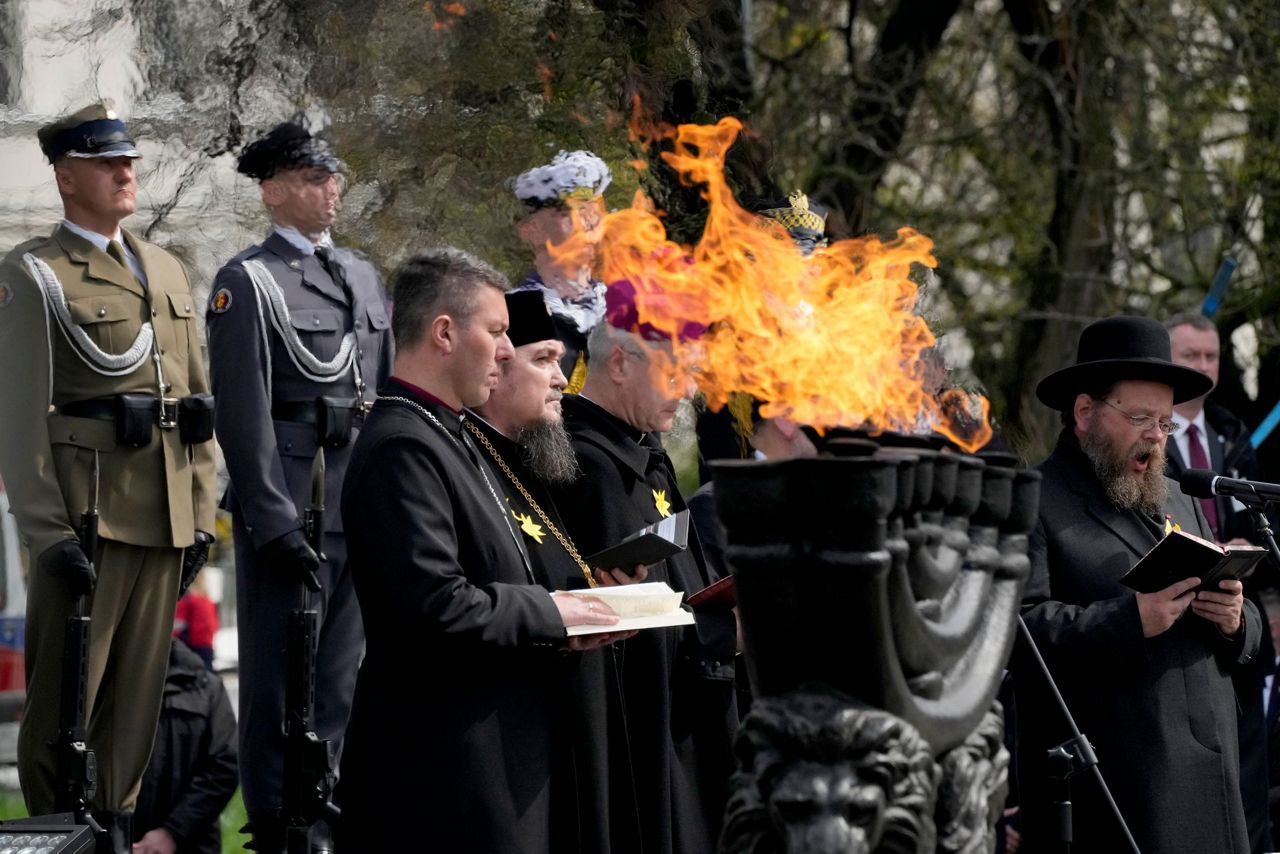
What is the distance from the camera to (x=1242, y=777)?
7.61 meters

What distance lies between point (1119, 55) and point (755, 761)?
10759 millimetres

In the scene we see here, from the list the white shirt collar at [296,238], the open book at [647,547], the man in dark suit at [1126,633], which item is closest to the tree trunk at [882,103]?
the white shirt collar at [296,238]

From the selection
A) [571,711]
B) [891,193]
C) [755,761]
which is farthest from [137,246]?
[891,193]

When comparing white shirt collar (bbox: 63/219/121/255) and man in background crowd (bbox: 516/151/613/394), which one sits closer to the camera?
white shirt collar (bbox: 63/219/121/255)

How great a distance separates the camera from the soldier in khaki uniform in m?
6.18

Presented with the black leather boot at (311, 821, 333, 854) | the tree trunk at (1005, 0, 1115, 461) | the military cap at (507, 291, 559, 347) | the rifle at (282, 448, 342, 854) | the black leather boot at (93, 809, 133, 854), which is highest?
the tree trunk at (1005, 0, 1115, 461)

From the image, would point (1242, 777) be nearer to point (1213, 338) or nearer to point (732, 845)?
point (1213, 338)

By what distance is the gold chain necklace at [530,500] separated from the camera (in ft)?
17.4

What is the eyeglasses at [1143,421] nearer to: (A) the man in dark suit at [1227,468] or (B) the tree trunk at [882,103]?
(A) the man in dark suit at [1227,468]

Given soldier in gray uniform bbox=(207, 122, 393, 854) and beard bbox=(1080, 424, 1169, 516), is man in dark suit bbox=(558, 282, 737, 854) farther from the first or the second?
beard bbox=(1080, 424, 1169, 516)

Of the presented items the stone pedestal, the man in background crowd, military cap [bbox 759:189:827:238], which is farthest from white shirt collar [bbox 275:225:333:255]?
→ the stone pedestal

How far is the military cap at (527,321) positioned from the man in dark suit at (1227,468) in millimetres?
2827

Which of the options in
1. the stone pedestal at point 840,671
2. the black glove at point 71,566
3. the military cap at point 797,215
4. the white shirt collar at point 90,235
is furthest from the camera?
the military cap at point 797,215

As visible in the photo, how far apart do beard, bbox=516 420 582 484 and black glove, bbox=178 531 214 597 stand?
175cm
